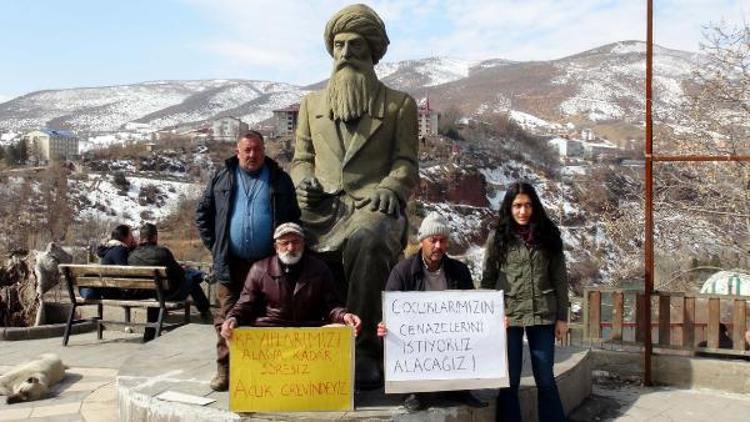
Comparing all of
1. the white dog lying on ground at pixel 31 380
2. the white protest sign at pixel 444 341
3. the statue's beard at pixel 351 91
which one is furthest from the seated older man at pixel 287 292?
the white dog lying on ground at pixel 31 380

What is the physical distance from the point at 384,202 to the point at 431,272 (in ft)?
2.96

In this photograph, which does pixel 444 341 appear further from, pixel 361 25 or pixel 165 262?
pixel 165 262

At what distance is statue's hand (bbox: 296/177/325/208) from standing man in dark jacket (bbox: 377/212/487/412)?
1187mm

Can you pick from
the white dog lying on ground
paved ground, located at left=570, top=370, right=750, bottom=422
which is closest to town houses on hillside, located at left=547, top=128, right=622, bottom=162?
paved ground, located at left=570, top=370, right=750, bottom=422

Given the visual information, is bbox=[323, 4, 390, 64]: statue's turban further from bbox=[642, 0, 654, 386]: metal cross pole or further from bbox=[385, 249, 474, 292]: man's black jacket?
bbox=[642, 0, 654, 386]: metal cross pole

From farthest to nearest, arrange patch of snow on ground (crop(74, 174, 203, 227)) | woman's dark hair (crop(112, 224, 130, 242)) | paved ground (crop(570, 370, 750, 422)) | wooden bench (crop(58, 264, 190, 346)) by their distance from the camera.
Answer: patch of snow on ground (crop(74, 174, 203, 227)) < woman's dark hair (crop(112, 224, 130, 242)) < wooden bench (crop(58, 264, 190, 346)) < paved ground (crop(570, 370, 750, 422))

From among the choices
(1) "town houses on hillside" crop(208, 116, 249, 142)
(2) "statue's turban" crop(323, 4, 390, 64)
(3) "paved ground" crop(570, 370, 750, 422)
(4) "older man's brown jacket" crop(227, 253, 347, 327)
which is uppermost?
(1) "town houses on hillside" crop(208, 116, 249, 142)

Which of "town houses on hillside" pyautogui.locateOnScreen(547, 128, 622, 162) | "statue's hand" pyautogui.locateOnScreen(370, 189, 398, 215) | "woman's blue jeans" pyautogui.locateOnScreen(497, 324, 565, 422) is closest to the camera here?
"woman's blue jeans" pyautogui.locateOnScreen(497, 324, 565, 422)

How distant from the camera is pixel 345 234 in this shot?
5.12 meters

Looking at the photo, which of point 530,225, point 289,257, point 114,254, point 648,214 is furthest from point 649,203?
point 114,254

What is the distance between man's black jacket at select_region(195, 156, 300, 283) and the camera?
478cm

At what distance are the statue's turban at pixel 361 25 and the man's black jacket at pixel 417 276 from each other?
201 centimetres

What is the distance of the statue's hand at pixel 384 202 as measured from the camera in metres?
5.19

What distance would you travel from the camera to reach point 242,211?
4.78 metres
